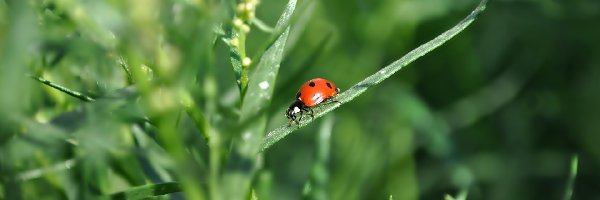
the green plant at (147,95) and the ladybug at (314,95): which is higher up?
the ladybug at (314,95)

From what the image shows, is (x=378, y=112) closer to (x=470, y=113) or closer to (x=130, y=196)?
(x=470, y=113)

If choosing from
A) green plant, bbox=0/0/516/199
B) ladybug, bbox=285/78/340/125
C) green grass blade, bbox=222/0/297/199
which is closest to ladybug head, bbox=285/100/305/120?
ladybug, bbox=285/78/340/125

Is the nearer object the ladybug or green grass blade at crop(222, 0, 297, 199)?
green grass blade at crop(222, 0, 297, 199)

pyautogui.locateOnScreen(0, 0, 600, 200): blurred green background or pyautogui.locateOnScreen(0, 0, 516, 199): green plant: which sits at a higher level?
pyautogui.locateOnScreen(0, 0, 600, 200): blurred green background

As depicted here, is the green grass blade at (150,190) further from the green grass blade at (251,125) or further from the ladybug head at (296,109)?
the ladybug head at (296,109)

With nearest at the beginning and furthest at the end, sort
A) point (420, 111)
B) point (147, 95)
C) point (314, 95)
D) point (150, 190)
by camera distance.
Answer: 1. point (147, 95)
2. point (150, 190)
3. point (314, 95)
4. point (420, 111)

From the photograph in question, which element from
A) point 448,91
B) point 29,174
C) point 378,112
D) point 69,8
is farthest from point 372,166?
point 69,8

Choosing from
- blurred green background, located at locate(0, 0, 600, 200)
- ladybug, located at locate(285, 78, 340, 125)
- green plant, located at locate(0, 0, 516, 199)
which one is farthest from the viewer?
ladybug, located at locate(285, 78, 340, 125)

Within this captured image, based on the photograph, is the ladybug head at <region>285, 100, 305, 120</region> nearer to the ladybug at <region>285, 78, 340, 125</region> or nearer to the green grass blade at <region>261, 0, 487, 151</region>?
the ladybug at <region>285, 78, 340, 125</region>

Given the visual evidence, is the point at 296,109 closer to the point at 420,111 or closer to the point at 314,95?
the point at 314,95

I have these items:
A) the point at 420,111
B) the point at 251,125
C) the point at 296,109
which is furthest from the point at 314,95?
the point at 251,125

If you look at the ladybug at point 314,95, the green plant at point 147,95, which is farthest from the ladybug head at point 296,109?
the green plant at point 147,95
